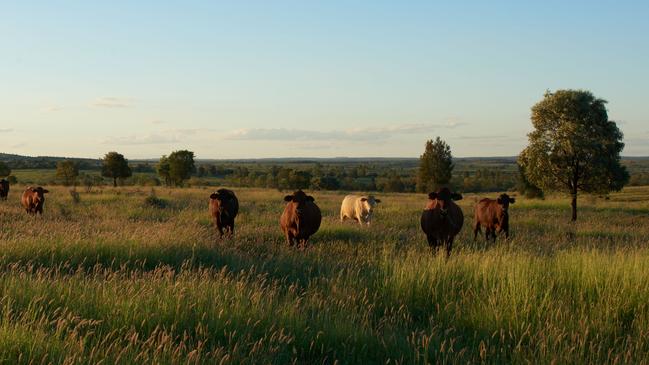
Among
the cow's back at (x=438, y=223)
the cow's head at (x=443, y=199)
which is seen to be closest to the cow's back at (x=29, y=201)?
the cow's back at (x=438, y=223)

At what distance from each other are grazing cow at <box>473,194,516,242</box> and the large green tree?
30.8 ft

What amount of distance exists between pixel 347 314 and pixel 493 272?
2.88m

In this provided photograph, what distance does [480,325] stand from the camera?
19.3 feet

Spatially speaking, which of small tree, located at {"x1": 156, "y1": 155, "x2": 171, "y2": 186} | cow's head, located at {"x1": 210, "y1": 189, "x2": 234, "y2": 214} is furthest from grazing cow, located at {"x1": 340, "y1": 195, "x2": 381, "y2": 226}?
small tree, located at {"x1": 156, "y1": 155, "x2": 171, "y2": 186}

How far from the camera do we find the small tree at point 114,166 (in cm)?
6194

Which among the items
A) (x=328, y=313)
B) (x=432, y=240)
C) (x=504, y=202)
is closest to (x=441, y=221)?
(x=432, y=240)

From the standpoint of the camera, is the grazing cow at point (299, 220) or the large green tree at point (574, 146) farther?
the large green tree at point (574, 146)

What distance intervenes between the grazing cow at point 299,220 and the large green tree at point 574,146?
52.4 ft

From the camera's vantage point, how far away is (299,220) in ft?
44.5

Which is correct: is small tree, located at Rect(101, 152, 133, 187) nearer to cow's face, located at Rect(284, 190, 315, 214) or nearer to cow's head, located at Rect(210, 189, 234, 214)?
cow's head, located at Rect(210, 189, 234, 214)

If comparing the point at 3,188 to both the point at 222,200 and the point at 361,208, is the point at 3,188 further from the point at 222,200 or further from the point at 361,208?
the point at 361,208

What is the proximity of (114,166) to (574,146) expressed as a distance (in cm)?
5180

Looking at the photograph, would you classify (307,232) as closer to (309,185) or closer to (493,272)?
(493,272)

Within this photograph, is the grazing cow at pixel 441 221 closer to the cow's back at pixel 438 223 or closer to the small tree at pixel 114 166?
the cow's back at pixel 438 223
